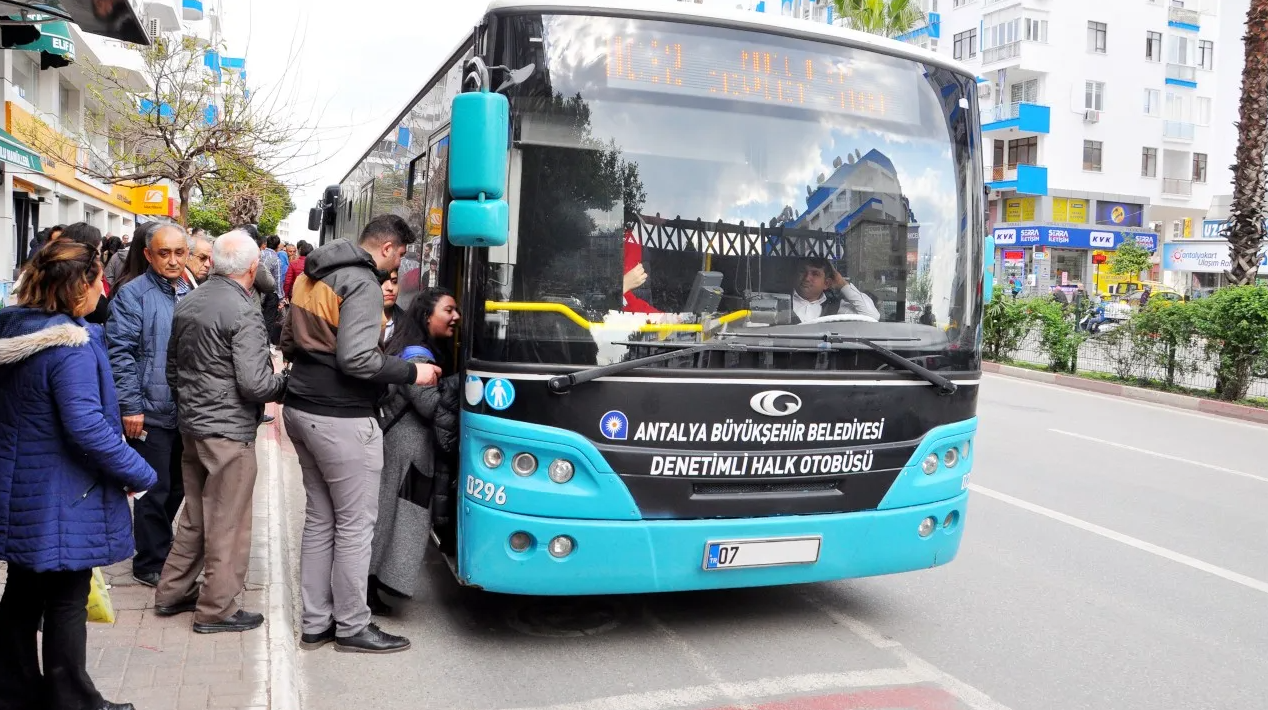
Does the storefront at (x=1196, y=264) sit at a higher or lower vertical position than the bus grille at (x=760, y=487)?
higher

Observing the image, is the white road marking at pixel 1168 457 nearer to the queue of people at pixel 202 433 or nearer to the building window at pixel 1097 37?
the queue of people at pixel 202 433

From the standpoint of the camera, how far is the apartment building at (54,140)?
61.2ft

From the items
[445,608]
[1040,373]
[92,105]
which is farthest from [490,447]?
[92,105]

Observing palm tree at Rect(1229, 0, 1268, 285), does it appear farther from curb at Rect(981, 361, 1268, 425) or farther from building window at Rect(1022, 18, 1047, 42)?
building window at Rect(1022, 18, 1047, 42)

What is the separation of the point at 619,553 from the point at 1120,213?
55226 millimetres

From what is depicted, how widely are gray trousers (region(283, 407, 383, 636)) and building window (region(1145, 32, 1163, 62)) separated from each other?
57.8m

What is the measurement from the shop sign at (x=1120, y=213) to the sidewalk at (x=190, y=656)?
5422 cm

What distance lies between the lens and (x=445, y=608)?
18.5ft

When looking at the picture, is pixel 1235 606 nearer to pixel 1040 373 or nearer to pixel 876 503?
pixel 876 503

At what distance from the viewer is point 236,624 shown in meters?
4.82

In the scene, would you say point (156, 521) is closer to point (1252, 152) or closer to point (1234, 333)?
point (1234, 333)

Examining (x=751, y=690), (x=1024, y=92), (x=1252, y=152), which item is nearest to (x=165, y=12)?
(x=1252, y=152)

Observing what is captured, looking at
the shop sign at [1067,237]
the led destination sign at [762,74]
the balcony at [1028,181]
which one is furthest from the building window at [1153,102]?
the led destination sign at [762,74]

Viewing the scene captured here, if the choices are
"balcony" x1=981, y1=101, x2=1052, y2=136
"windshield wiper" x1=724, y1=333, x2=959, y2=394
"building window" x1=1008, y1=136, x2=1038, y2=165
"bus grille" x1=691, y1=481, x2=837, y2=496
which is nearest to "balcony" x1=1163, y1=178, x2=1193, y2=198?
"building window" x1=1008, y1=136, x2=1038, y2=165
